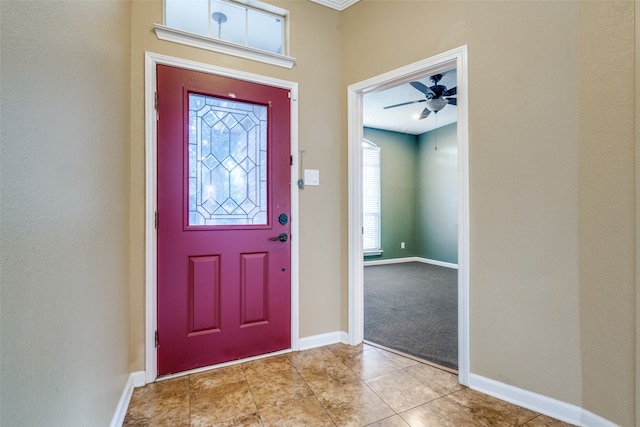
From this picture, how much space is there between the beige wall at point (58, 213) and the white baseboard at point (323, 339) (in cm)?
131

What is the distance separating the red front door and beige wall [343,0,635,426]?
4.33 feet

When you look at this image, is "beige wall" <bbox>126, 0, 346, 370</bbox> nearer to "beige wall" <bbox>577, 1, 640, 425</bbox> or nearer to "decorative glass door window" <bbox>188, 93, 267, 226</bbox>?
"decorative glass door window" <bbox>188, 93, 267, 226</bbox>

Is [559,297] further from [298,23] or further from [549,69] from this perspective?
[298,23]

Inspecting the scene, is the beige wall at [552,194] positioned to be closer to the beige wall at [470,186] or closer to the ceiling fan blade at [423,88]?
the beige wall at [470,186]

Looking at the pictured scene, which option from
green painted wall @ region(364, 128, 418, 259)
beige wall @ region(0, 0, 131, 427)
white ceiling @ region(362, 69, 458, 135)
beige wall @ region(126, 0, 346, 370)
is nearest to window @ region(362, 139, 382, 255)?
green painted wall @ region(364, 128, 418, 259)

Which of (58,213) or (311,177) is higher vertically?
(311,177)

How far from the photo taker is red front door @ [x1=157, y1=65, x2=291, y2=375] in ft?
6.73

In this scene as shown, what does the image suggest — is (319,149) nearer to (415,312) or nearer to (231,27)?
(231,27)

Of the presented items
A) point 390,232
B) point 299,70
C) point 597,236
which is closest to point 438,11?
point 299,70

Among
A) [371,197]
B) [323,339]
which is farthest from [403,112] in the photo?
[323,339]

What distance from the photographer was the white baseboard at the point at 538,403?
1.56 metres

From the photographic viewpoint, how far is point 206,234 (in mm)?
2143

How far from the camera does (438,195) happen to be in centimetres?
632

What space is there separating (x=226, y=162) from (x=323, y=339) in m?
1.60
